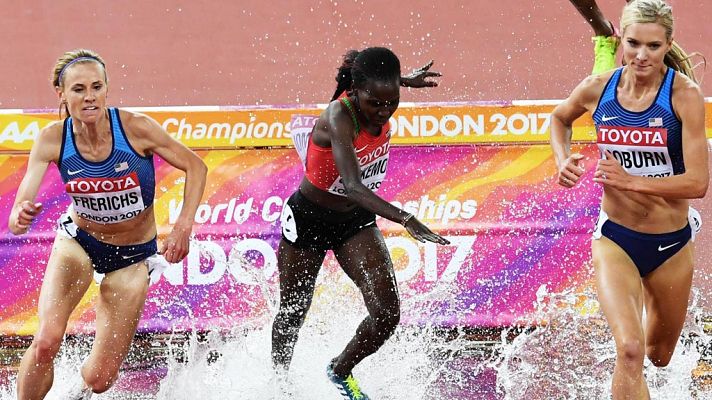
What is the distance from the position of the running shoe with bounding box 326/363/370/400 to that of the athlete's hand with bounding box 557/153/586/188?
1.75 metres

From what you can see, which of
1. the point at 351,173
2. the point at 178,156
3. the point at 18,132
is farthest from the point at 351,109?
the point at 18,132

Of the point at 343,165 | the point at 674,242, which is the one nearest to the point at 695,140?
the point at 674,242

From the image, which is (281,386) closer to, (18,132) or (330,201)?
(330,201)

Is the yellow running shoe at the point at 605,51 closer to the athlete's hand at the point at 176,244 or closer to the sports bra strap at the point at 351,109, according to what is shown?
the sports bra strap at the point at 351,109

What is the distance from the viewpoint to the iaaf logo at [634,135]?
518cm

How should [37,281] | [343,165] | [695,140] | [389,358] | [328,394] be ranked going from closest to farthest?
[695,140], [343,165], [328,394], [389,358], [37,281]

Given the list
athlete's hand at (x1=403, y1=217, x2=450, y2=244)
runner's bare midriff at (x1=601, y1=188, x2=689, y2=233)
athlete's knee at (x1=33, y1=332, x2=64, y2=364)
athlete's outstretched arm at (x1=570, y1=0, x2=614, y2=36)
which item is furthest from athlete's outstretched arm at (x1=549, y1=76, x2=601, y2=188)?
athlete's knee at (x1=33, y1=332, x2=64, y2=364)

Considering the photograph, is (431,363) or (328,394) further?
(431,363)

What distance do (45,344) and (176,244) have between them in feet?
2.53

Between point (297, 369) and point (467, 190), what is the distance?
1.87m

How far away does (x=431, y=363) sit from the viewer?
287 inches

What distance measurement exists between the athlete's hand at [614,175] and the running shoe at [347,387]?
194 centimetres

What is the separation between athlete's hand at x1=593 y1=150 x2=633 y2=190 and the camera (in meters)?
5.04

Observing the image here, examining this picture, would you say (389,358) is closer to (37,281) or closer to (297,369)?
(297,369)
